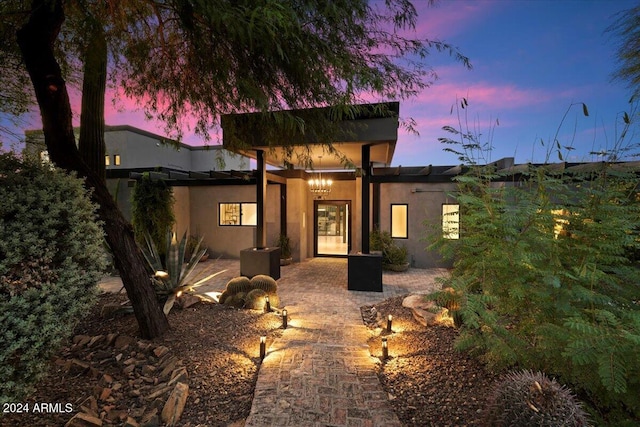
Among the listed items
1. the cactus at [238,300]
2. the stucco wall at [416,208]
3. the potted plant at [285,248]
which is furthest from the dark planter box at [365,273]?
the potted plant at [285,248]

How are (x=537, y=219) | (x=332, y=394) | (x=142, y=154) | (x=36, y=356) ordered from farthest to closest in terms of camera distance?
(x=142, y=154), (x=332, y=394), (x=537, y=219), (x=36, y=356)

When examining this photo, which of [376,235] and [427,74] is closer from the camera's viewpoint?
[427,74]

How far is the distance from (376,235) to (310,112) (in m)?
5.89

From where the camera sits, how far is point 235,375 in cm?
287

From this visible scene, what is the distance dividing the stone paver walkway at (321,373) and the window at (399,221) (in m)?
4.12

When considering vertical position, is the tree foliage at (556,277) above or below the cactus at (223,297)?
above

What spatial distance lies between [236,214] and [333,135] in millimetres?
7271

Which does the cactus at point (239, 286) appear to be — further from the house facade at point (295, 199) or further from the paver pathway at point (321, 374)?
the house facade at point (295, 199)

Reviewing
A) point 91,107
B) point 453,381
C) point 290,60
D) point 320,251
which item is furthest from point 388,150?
point 320,251

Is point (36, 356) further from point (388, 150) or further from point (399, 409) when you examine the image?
point (388, 150)

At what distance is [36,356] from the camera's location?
1.89 meters

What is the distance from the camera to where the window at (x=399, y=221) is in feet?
30.9

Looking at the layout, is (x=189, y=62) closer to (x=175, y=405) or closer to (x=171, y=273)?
(x=171, y=273)

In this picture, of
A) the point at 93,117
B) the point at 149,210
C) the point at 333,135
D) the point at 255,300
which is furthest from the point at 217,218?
the point at 333,135
